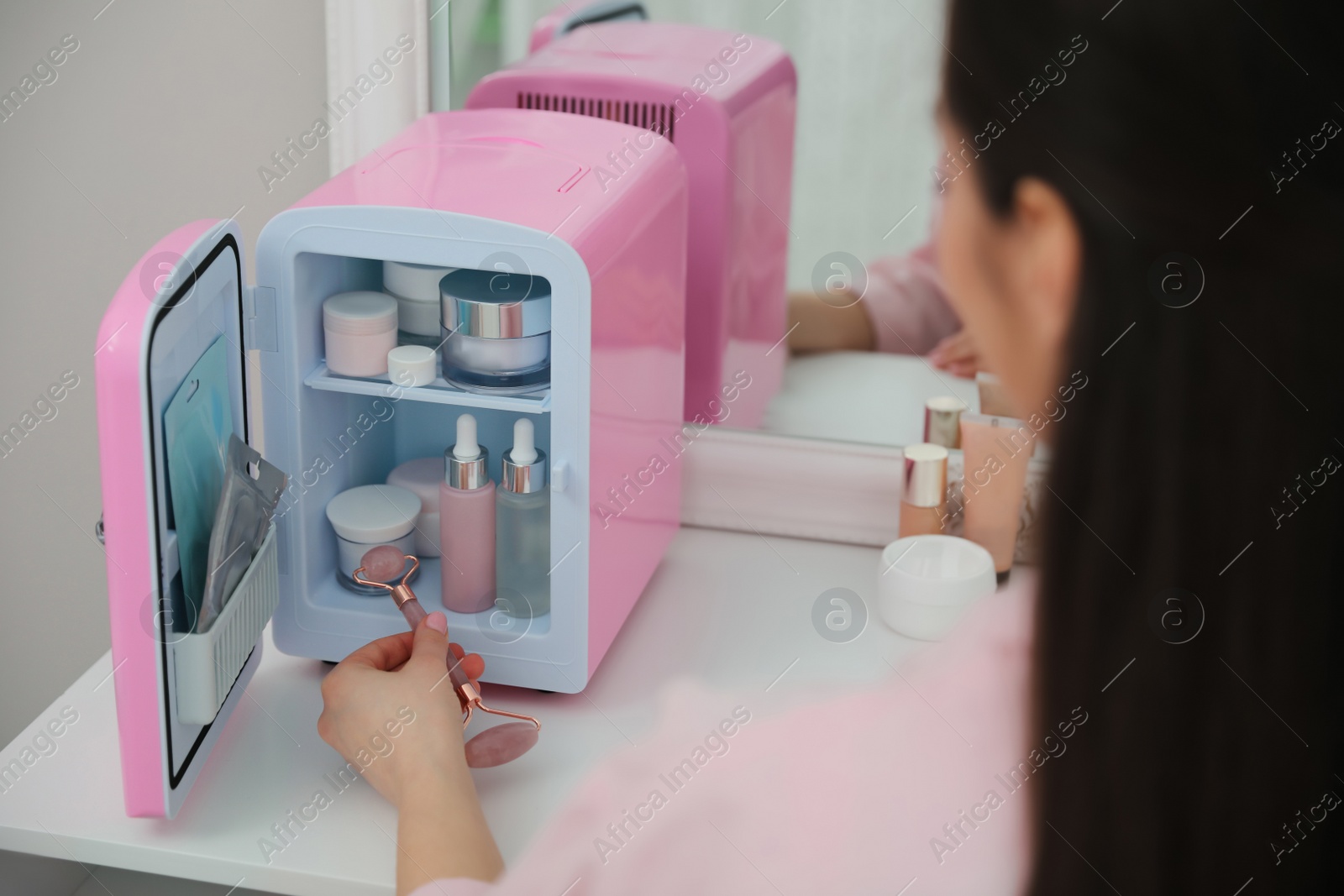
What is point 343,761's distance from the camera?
775 mm

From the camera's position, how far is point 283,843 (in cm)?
71

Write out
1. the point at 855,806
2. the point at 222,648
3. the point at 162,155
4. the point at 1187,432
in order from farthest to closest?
1. the point at 162,155
2. the point at 222,648
3. the point at 855,806
4. the point at 1187,432

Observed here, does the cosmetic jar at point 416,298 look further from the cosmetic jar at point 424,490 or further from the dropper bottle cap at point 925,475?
the dropper bottle cap at point 925,475

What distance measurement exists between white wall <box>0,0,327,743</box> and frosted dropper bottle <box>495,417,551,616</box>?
0.44 metres

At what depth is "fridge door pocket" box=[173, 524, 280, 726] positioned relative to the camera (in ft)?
2.26

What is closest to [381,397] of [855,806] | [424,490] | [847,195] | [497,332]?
[424,490]

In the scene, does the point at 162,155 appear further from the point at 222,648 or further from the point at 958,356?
the point at 958,356

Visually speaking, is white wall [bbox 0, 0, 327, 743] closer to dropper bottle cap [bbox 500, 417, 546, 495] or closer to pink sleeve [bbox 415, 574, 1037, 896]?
dropper bottle cap [bbox 500, 417, 546, 495]

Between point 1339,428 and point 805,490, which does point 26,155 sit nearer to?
point 805,490

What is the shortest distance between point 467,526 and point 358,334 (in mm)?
148

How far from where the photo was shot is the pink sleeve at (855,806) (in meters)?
0.52

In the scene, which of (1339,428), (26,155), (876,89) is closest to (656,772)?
(1339,428)

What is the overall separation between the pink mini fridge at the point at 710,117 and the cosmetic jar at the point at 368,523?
11.5 inches

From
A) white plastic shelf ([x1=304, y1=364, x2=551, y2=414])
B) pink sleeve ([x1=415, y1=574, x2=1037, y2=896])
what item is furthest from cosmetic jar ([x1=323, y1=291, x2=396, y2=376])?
pink sleeve ([x1=415, y1=574, x2=1037, y2=896])
